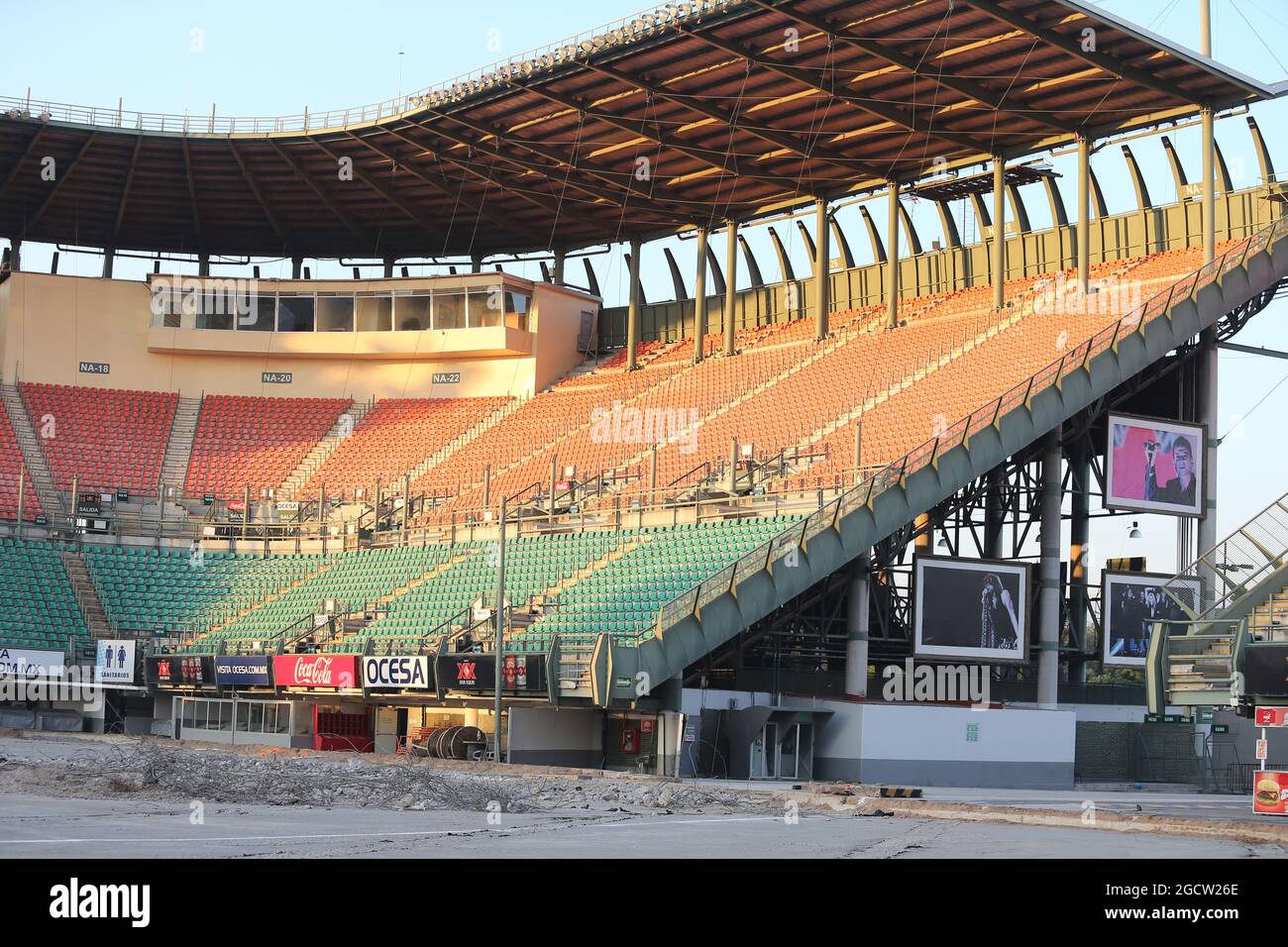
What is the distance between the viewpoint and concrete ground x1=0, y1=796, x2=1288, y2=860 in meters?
15.3

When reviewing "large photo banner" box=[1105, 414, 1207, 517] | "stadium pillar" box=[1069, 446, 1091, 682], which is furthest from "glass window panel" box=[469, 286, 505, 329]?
"large photo banner" box=[1105, 414, 1207, 517]

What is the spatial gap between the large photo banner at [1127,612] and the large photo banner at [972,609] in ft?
9.79

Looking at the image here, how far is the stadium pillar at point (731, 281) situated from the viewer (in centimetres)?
5784

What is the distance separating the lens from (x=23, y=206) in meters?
62.3

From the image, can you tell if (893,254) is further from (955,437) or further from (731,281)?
(955,437)

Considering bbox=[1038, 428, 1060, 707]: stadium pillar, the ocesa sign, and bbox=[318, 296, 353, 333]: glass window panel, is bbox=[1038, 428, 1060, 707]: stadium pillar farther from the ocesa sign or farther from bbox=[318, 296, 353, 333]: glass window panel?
bbox=[318, 296, 353, 333]: glass window panel

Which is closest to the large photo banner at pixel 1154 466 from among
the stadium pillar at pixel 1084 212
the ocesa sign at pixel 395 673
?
the stadium pillar at pixel 1084 212

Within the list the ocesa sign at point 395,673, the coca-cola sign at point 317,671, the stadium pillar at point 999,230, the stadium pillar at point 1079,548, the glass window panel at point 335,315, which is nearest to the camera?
the ocesa sign at point 395,673

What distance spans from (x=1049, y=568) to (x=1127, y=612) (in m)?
2.42

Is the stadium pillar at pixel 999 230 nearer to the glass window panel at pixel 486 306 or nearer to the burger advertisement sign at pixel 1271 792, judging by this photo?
the glass window panel at pixel 486 306

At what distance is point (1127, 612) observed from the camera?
42125mm

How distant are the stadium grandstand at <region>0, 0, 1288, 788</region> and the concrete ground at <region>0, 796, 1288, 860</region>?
27.1 ft

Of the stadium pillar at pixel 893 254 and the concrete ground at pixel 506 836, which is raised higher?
the stadium pillar at pixel 893 254
